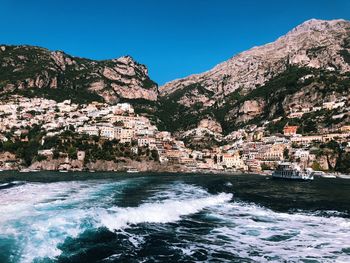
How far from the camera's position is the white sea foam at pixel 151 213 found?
33781 millimetres

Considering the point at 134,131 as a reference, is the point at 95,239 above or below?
below

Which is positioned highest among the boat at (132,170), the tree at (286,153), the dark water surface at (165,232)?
the tree at (286,153)

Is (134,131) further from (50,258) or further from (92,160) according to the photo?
(50,258)

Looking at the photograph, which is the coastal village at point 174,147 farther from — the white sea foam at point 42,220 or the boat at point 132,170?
the white sea foam at point 42,220

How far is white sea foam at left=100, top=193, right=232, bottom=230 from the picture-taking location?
33781mm

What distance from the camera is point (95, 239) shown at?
27.5m

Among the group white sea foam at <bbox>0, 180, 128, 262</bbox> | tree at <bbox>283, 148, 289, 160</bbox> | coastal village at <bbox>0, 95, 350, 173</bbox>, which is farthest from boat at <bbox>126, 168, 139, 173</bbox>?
white sea foam at <bbox>0, 180, 128, 262</bbox>

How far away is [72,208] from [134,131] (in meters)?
151

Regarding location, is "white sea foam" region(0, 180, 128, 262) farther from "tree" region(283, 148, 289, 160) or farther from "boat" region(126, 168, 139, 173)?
"tree" region(283, 148, 289, 160)

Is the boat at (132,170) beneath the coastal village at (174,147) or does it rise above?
beneath

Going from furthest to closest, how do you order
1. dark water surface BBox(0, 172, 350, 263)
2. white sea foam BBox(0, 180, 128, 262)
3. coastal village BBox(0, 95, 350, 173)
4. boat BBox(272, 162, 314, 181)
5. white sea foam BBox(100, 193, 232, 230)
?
1. coastal village BBox(0, 95, 350, 173)
2. boat BBox(272, 162, 314, 181)
3. white sea foam BBox(100, 193, 232, 230)
4. white sea foam BBox(0, 180, 128, 262)
5. dark water surface BBox(0, 172, 350, 263)

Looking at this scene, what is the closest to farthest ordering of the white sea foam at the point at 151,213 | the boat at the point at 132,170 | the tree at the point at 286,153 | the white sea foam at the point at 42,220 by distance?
the white sea foam at the point at 42,220, the white sea foam at the point at 151,213, the boat at the point at 132,170, the tree at the point at 286,153

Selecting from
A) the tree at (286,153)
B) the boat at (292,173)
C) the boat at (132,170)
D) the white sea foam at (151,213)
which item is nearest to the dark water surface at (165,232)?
the white sea foam at (151,213)

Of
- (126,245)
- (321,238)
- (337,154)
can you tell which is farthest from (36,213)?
(337,154)
